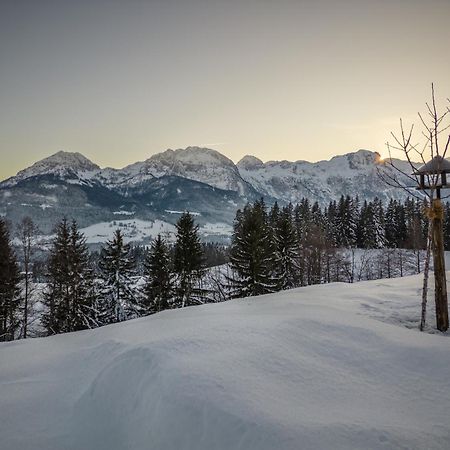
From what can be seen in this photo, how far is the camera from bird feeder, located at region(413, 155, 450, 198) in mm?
7125

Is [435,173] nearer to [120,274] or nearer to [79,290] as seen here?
[79,290]

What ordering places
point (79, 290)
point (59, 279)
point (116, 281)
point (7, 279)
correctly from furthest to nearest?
point (116, 281) < point (79, 290) < point (59, 279) < point (7, 279)

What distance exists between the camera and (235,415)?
11.0 ft

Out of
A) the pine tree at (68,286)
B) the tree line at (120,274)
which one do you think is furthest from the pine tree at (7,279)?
the pine tree at (68,286)

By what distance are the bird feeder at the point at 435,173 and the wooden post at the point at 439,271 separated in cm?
40

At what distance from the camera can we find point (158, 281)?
2570 centimetres

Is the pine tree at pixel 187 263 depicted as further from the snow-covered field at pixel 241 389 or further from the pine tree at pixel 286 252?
the snow-covered field at pixel 241 389

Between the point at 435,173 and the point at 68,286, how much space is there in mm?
21838

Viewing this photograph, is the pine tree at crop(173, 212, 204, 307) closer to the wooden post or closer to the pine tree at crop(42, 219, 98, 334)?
the pine tree at crop(42, 219, 98, 334)

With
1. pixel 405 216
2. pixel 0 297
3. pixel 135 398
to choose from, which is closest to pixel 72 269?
pixel 0 297

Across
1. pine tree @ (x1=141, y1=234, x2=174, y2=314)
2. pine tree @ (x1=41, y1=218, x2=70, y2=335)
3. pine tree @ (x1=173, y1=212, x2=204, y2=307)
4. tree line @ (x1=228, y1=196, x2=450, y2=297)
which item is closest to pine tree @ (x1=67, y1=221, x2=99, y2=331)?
pine tree @ (x1=41, y1=218, x2=70, y2=335)

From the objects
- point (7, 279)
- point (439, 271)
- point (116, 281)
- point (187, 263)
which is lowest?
point (116, 281)

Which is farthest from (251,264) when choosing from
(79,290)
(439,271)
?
(439,271)

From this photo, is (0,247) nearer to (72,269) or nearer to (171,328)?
(72,269)
